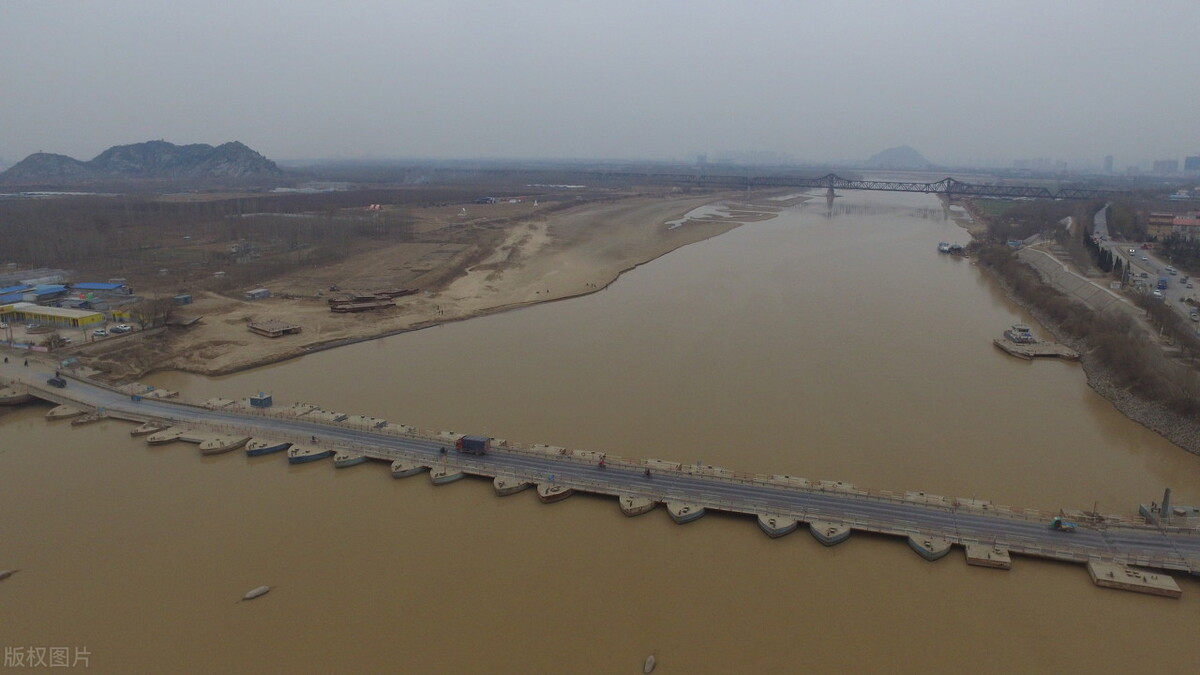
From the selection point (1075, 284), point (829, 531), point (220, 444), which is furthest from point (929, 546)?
point (1075, 284)

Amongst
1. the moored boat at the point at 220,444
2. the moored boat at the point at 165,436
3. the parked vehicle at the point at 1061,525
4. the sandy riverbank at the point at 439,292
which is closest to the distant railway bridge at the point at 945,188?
the sandy riverbank at the point at 439,292

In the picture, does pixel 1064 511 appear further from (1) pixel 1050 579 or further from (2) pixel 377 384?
(2) pixel 377 384

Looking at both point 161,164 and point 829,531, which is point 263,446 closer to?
point 829,531

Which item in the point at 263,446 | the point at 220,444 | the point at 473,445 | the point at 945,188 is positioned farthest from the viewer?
the point at 945,188

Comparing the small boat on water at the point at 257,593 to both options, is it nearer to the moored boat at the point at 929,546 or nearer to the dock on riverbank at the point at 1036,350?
the moored boat at the point at 929,546

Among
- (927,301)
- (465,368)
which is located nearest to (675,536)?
(465,368)

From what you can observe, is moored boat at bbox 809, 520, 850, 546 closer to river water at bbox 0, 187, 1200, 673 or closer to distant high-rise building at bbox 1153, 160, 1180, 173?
river water at bbox 0, 187, 1200, 673
